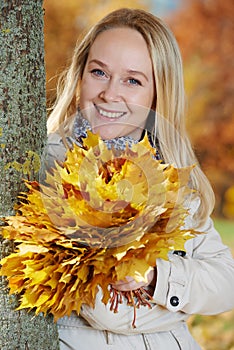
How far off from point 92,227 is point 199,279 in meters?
0.43

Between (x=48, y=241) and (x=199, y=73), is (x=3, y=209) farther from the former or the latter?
(x=199, y=73)

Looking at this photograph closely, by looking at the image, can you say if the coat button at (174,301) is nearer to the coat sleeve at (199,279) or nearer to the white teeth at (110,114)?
the coat sleeve at (199,279)

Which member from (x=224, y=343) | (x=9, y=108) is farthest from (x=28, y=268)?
(x=224, y=343)

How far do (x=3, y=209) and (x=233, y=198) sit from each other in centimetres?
761

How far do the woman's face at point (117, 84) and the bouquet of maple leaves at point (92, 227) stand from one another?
40cm

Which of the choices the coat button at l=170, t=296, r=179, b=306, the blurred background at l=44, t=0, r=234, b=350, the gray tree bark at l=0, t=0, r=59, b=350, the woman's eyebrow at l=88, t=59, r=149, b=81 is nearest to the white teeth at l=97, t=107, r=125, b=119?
the woman's eyebrow at l=88, t=59, r=149, b=81

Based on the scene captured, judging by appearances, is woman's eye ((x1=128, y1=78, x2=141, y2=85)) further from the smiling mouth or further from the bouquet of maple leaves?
the bouquet of maple leaves

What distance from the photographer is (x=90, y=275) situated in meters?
1.09

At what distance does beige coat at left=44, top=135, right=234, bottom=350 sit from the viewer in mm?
1331

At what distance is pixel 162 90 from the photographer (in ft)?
5.32

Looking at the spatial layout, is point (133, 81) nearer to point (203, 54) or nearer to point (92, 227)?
point (92, 227)

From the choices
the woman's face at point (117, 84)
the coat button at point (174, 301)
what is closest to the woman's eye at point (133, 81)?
the woman's face at point (117, 84)

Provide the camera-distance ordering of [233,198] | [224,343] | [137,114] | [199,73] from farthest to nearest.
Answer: [233,198] < [199,73] < [224,343] < [137,114]

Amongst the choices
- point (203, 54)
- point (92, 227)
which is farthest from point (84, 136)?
point (203, 54)
